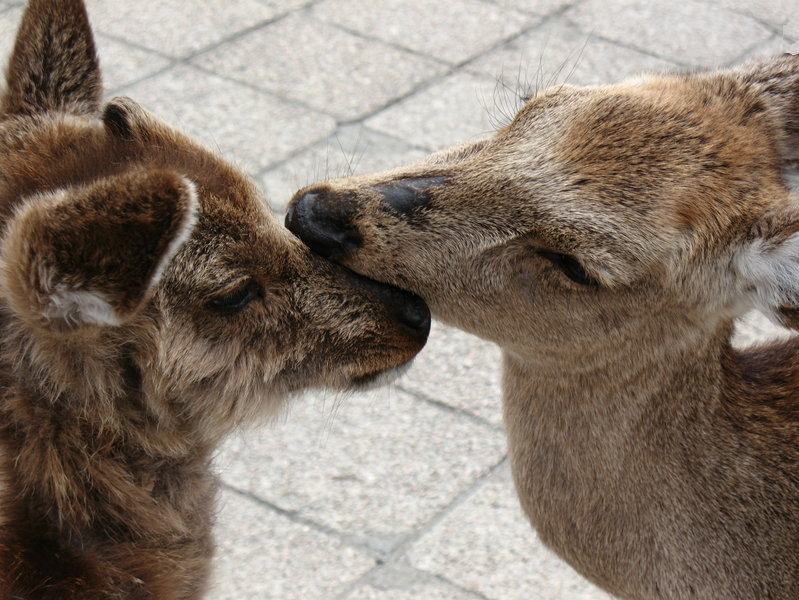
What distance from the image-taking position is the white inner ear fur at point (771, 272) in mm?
3389

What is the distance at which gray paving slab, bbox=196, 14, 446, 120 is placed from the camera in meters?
7.66

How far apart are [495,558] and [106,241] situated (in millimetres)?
2752

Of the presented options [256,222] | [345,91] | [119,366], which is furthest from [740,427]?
[345,91]

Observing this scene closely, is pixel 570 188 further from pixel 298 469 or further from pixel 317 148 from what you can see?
pixel 317 148

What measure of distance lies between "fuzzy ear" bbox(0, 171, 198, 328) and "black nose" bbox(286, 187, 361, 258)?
0.77 meters

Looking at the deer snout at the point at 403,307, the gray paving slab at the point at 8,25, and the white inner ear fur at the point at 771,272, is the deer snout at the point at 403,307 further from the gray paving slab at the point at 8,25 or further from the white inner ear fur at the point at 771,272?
the gray paving slab at the point at 8,25

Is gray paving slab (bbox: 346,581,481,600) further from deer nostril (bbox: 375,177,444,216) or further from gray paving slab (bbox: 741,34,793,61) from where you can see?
gray paving slab (bbox: 741,34,793,61)

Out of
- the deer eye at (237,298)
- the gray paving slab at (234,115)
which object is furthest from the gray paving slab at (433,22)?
the deer eye at (237,298)

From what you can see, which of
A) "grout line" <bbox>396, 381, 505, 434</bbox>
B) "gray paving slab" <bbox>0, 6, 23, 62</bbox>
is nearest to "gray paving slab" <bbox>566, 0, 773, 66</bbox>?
"grout line" <bbox>396, 381, 505, 434</bbox>

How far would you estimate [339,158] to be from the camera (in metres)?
6.97

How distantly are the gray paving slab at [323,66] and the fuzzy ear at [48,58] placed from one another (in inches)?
149

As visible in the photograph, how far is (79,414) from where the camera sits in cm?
333

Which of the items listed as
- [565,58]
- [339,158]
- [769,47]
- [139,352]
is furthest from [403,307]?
[769,47]

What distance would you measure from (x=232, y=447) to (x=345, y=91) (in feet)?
10.5
